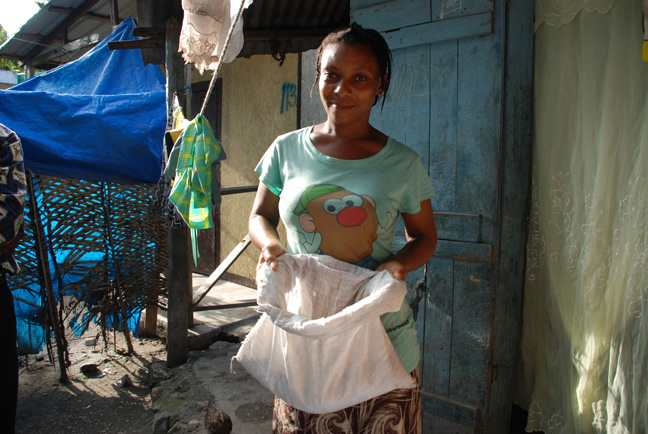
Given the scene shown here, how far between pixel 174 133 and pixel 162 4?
998mm

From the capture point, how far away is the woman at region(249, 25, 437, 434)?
54.6 inches

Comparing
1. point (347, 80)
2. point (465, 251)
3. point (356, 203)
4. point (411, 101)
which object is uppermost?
point (411, 101)

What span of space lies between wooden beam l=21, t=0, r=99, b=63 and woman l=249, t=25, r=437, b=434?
6.41 metres

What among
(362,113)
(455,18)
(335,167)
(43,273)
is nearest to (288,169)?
(335,167)

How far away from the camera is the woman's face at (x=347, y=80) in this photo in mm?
1390

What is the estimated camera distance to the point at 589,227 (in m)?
2.13

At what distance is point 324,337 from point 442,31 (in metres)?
1.89

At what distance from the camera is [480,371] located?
243cm

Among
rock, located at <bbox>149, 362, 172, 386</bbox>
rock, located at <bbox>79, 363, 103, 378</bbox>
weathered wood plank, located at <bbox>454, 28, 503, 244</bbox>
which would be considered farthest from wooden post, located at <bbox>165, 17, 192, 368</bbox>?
weathered wood plank, located at <bbox>454, 28, 503, 244</bbox>

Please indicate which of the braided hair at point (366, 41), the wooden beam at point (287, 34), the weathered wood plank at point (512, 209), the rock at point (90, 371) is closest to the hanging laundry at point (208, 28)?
the braided hair at point (366, 41)

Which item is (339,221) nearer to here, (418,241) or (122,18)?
(418,241)

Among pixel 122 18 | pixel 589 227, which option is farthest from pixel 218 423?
pixel 122 18

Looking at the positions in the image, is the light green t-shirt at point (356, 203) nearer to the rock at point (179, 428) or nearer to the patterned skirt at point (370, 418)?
the patterned skirt at point (370, 418)

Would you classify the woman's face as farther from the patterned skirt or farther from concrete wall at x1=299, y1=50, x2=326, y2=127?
concrete wall at x1=299, y1=50, x2=326, y2=127
